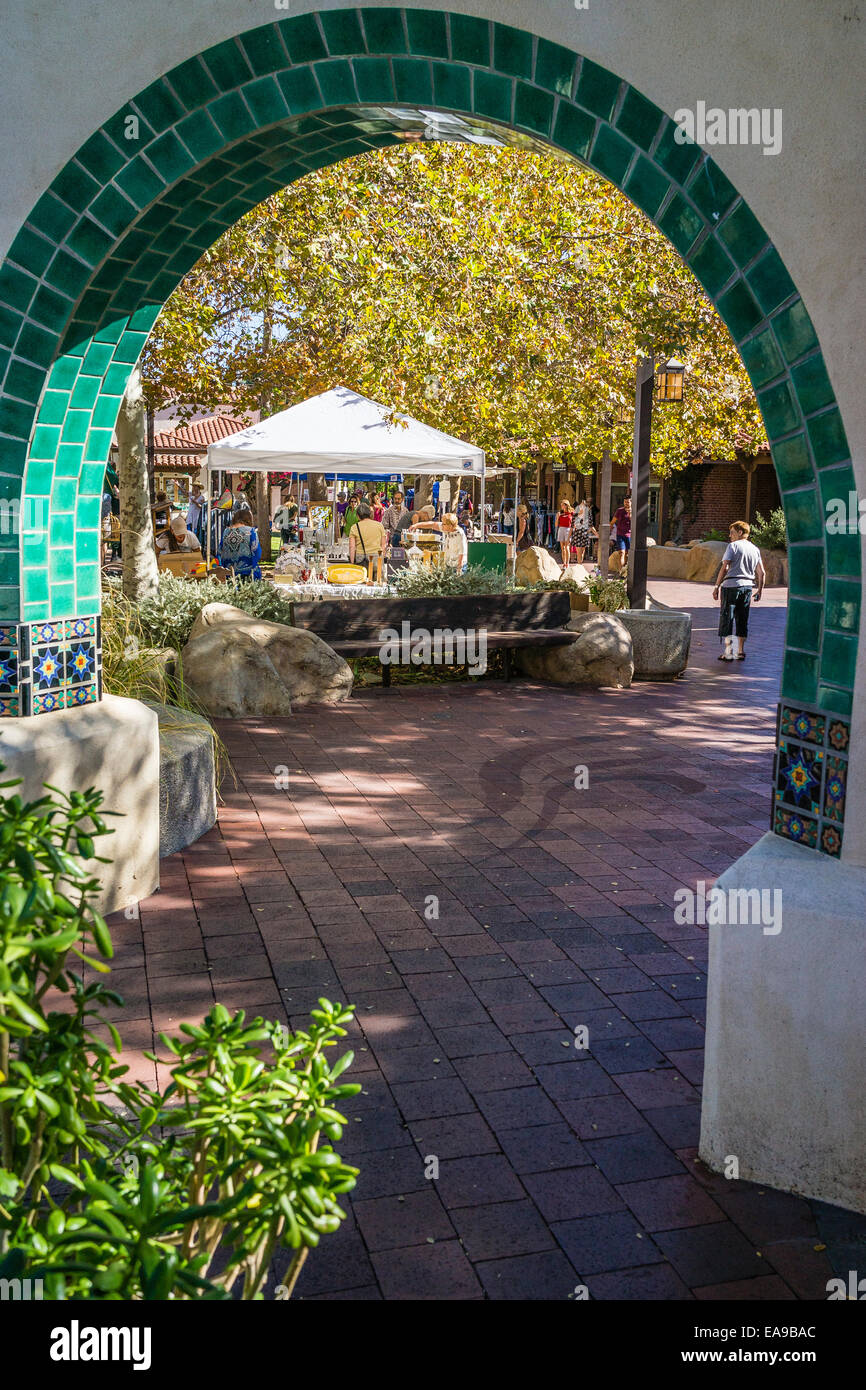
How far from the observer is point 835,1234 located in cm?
302

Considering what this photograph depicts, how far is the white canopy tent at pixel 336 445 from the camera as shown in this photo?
1416 cm

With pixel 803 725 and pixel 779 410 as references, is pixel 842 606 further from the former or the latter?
pixel 779 410

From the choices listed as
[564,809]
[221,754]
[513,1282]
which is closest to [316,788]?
[221,754]

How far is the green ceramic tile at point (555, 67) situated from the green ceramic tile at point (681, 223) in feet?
1.49

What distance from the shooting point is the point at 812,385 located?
310 centimetres

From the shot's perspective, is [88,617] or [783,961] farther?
[88,617]

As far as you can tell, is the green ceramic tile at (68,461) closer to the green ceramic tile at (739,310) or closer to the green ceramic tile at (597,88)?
Answer: the green ceramic tile at (597,88)

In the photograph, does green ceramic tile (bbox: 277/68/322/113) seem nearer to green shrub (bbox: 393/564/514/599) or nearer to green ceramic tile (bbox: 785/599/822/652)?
green ceramic tile (bbox: 785/599/822/652)

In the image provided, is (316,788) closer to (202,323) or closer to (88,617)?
(88,617)

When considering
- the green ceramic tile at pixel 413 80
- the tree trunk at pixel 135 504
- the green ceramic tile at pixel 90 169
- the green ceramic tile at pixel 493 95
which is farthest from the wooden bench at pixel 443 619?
the green ceramic tile at pixel 493 95

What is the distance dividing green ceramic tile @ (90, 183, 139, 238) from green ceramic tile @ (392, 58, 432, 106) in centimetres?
101

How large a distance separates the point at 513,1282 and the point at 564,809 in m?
4.29

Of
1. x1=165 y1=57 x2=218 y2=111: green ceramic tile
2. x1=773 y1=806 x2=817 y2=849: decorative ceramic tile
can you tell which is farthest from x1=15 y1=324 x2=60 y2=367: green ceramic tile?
x1=773 y1=806 x2=817 y2=849: decorative ceramic tile
